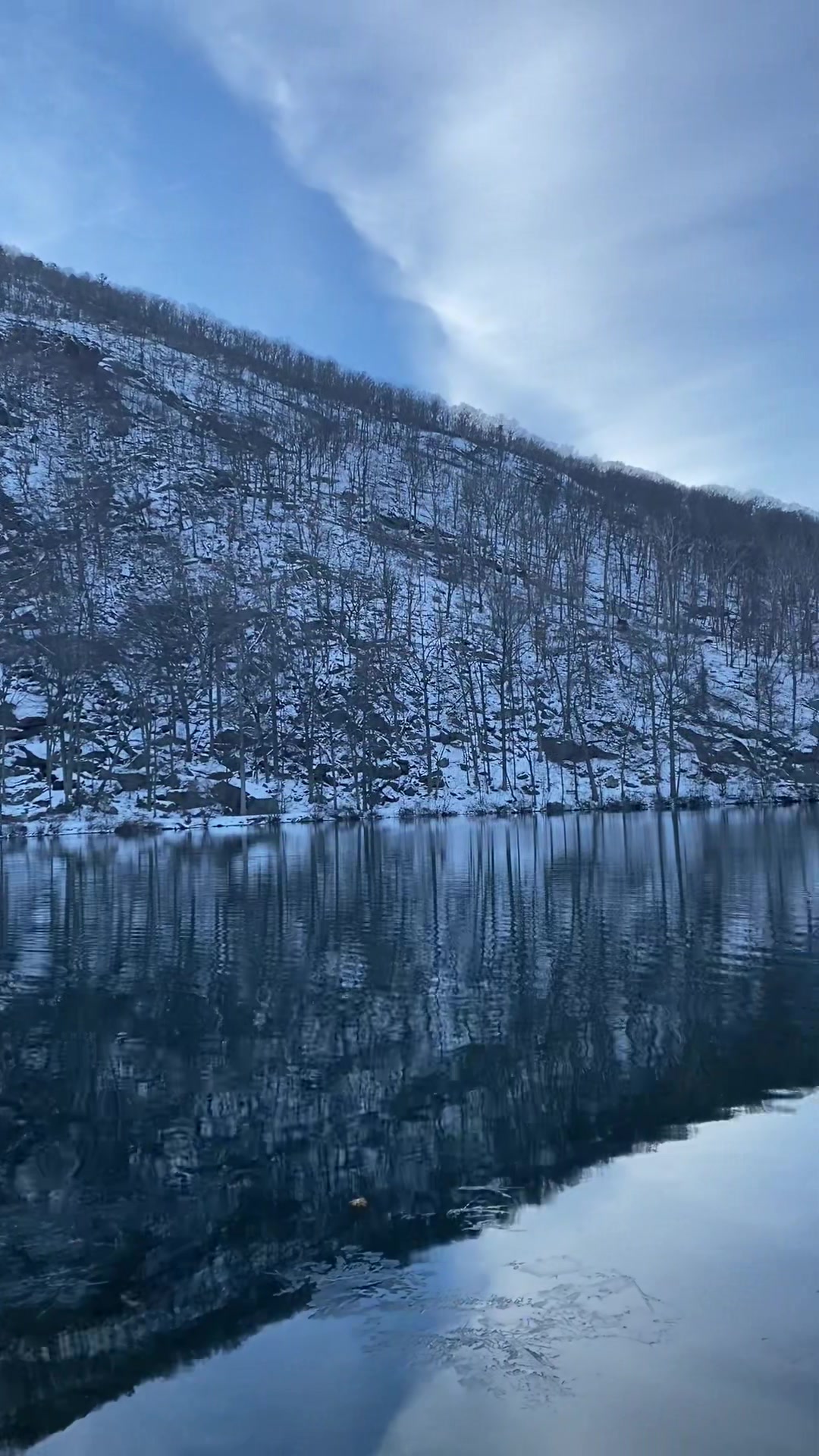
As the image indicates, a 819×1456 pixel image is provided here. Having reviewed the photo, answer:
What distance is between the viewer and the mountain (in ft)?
226

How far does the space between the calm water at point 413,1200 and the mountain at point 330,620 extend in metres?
46.4

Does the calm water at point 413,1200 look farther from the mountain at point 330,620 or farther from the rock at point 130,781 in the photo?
the mountain at point 330,620

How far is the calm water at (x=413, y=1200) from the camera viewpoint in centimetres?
580

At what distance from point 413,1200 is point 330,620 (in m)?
77.8

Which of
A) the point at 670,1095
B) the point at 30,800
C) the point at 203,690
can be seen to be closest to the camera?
the point at 670,1095

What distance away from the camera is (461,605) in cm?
9431

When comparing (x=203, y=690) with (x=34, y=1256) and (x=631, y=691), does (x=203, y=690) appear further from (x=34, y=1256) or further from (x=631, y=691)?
(x=34, y=1256)

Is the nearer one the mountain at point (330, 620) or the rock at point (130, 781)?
the rock at point (130, 781)

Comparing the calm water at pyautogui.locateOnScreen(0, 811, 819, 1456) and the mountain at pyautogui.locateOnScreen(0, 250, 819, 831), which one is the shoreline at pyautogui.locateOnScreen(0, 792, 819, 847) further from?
the calm water at pyautogui.locateOnScreen(0, 811, 819, 1456)

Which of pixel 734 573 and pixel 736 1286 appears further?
pixel 734 573

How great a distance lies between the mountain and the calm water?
152 feet

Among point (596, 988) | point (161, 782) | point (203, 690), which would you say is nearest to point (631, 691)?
point (203, 690)

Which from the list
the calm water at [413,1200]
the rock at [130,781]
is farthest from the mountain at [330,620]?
the calm water at [413,1200]

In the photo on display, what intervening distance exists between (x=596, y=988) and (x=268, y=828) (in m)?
46.1
